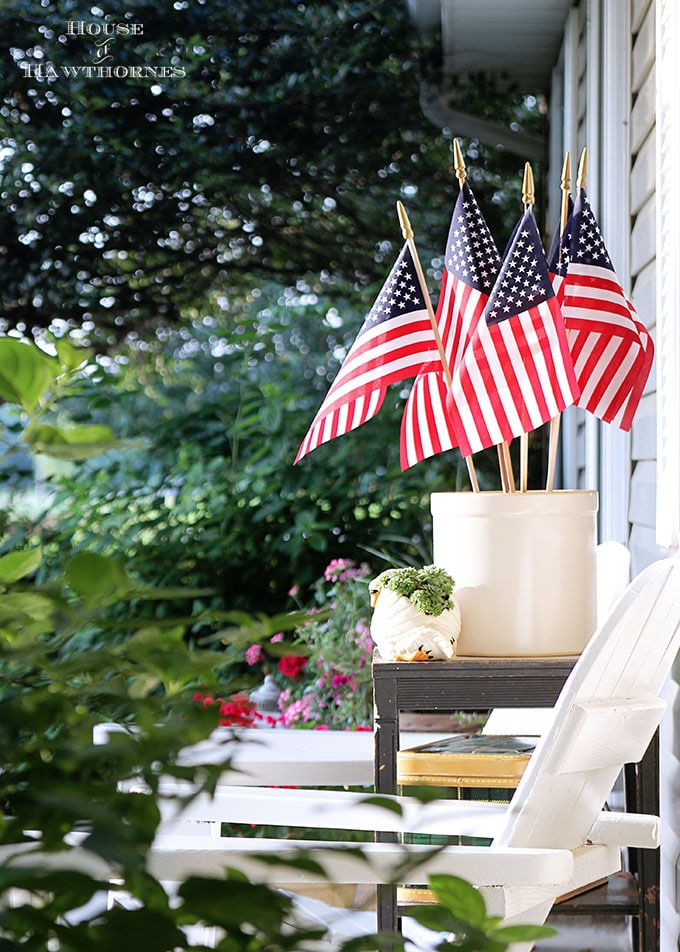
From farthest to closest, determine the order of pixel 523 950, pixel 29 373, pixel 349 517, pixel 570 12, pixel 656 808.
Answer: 1. pixel 349 517
2. pixel 570 12
3. pixel 656 808
4. pixel 523 950
5. pixel 29 373

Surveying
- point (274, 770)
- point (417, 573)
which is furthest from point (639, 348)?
point (274, 770)

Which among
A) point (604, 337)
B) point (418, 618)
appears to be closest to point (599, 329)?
point (604, 337)

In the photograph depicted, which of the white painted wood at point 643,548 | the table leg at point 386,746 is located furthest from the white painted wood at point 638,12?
the table leg at point 386,746

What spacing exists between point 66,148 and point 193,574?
5.60 ft

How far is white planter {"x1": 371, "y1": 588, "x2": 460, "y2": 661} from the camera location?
164cm

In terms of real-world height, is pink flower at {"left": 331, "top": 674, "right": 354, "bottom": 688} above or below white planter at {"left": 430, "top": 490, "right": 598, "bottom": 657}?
below

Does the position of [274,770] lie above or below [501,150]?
below

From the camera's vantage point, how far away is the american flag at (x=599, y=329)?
190cm

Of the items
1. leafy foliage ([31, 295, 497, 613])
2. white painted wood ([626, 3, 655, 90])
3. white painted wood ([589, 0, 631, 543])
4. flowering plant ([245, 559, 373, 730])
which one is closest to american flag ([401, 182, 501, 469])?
white painted wood ([626, 3, 655, 90])

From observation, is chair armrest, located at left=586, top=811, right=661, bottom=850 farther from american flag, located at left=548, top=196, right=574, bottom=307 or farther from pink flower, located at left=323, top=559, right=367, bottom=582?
pink flower, located at left=323, top=559, right=367, bottom=582

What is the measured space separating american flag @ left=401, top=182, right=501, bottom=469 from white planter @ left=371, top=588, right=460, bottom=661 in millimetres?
369

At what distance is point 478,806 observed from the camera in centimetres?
175

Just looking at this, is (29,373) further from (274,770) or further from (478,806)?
(274,770)

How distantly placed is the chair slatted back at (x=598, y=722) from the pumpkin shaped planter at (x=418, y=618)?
28cm
